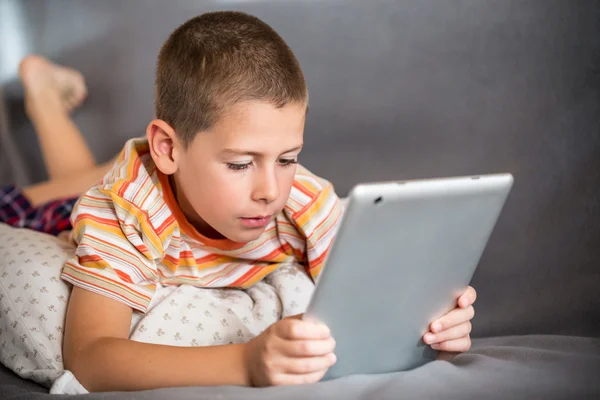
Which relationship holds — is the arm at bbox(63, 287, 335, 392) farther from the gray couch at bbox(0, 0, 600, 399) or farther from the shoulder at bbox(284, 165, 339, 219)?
the shoulder at bbox(284, 165, 339, 219)

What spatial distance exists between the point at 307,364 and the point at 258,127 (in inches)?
14.1

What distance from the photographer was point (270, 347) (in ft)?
2.80

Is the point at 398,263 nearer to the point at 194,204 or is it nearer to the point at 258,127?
the point at 258,127

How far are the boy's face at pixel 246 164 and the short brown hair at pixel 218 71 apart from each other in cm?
2

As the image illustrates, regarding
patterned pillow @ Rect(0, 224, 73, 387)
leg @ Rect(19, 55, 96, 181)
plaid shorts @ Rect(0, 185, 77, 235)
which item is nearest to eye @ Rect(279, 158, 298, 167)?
patterned pillow @ Rect(0, 224, 73, 387)

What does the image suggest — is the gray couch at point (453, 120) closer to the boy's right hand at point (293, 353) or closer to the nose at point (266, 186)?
the boy's right hand at point (293, 353)

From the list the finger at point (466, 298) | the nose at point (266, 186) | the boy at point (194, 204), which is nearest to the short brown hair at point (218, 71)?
the boy at point (194, 204)

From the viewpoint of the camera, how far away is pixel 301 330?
0.83m

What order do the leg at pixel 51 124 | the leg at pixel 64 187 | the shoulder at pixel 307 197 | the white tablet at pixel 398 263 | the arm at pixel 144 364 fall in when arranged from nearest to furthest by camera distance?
the white tablet at pixel 398 263 → the arm at pixel 144 364 → the shoulder at pixel 307 197 → the leg at pixel 64 187 → the leg at pixel 51 124

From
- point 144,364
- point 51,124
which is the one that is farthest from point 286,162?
point 51,124

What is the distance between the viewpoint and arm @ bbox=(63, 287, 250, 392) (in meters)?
0.92

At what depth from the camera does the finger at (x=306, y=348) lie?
825mm

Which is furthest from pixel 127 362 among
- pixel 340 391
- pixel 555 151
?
pixel 555 151

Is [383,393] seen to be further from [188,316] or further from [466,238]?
[188,316]
